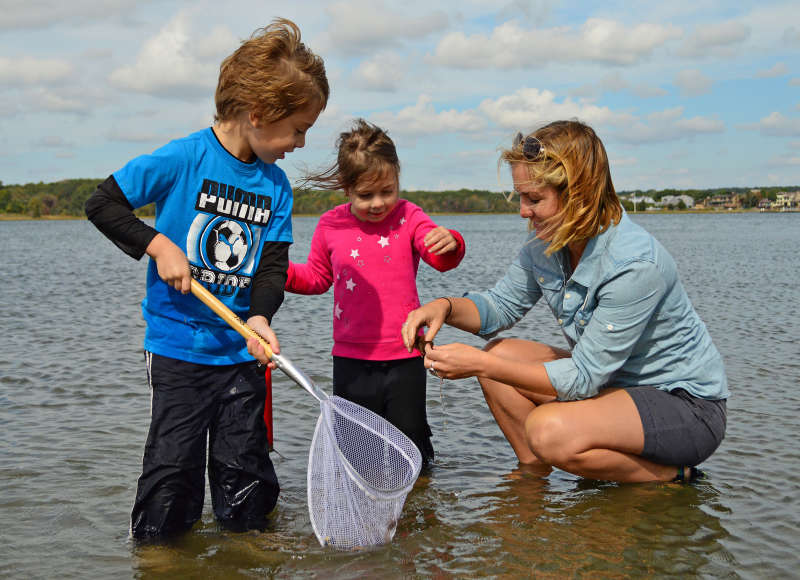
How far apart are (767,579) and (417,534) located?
4.87 feet

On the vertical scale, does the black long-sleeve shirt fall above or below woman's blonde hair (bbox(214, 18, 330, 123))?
below

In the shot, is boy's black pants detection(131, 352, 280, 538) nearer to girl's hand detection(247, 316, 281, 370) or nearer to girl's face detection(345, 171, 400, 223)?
girl's hand detection(247, 316, 281, 370)

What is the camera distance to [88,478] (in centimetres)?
424

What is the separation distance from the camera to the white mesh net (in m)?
2.99

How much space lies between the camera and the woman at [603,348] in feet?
11.2

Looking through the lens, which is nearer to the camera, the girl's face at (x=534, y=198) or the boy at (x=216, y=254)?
the boy at (x=216, y=254)

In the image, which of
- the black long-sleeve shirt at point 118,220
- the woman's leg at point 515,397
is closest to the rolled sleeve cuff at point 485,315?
the woman's leg at point 515,397

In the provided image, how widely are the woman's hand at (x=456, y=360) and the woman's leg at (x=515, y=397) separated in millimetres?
640

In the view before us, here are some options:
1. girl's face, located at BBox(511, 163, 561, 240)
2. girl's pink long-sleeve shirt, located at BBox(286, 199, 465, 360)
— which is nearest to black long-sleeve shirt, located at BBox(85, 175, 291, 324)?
girl's pink long-sleeve shirt, located at BBox(286, 199, 465, 360)

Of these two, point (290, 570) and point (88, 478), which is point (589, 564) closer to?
point (290, 570)

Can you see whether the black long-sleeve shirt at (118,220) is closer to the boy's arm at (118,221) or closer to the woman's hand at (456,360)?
the boy's arm at (118,221)

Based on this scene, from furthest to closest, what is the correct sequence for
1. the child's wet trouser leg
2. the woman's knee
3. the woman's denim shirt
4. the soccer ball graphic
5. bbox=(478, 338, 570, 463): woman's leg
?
bbox=(478, 338, 570, 463): woman's leg, the woman's knee, the woman's denim shirt, the child's wet trouser leg, the soccer ball graphic

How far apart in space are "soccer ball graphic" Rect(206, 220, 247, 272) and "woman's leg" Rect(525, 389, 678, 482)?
1.68 metres

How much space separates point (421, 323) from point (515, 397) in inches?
32.9
